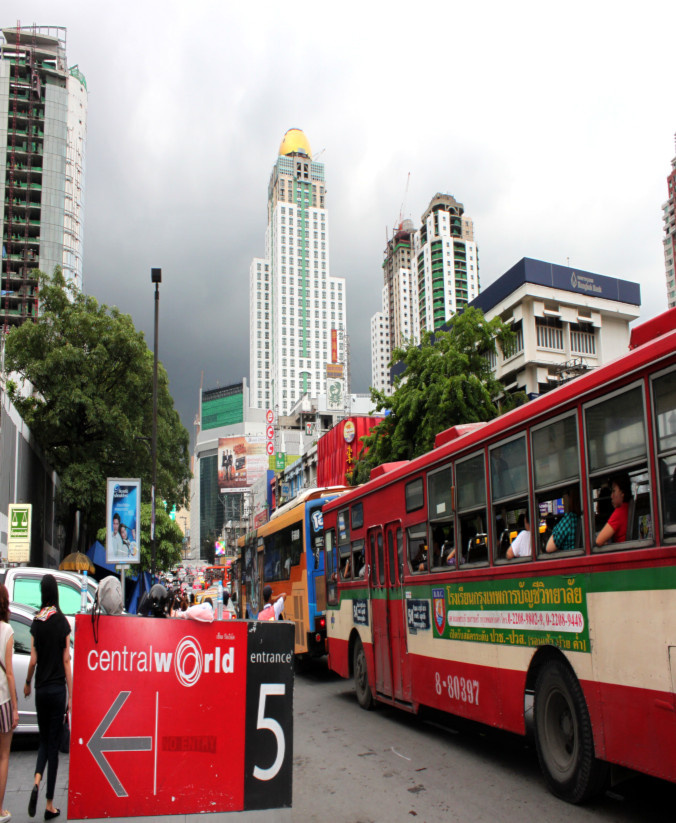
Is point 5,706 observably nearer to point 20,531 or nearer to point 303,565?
point 303,565

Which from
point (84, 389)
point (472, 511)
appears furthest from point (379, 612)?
point (84, 389)

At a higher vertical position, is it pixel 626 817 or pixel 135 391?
pixel 135 391

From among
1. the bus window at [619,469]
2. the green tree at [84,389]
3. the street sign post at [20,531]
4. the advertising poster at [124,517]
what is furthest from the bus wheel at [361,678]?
the green tree at [84,389]

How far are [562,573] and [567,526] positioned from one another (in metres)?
0.38

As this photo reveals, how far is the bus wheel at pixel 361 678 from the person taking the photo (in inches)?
455

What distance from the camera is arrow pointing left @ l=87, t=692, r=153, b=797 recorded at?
4.92m

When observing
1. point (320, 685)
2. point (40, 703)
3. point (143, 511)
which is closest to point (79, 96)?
point (143, 511)

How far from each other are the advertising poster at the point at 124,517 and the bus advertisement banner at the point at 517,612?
12187 millimetres

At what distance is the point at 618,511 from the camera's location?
5.62 metres

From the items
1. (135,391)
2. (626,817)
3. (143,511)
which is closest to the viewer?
(626,817)

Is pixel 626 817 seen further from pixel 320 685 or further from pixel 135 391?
pixel 135 391

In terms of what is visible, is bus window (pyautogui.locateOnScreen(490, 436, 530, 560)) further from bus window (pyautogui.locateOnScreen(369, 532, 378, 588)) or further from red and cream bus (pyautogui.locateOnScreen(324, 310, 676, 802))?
bus window (pyautogui.locateOnScreen(369, 532, 378, 588))

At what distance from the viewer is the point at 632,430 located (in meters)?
5.46

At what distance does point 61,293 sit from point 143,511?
1493cm
